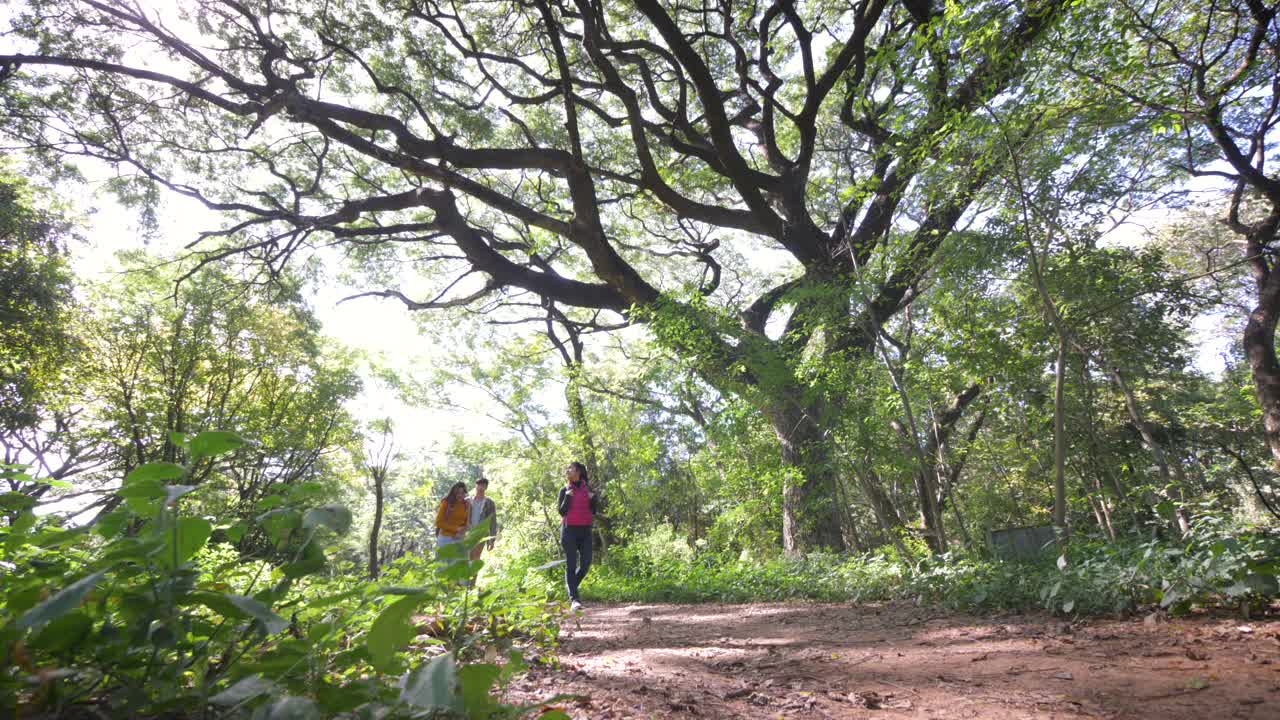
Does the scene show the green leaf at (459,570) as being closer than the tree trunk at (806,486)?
Yes

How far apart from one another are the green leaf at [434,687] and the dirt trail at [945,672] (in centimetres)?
109

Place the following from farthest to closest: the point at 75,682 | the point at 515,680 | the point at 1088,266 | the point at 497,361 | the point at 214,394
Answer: the point at 497,361 → the point at 214,394 → the point at 1088,266 → the point at 515,680 → the point at 75,682

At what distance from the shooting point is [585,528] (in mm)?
5734

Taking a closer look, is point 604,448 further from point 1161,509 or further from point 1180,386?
point 1180,386

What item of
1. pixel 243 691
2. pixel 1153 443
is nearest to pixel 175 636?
pixel 243 691

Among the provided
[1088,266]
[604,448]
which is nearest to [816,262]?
[1088,266]

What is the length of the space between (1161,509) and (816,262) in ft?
13.2

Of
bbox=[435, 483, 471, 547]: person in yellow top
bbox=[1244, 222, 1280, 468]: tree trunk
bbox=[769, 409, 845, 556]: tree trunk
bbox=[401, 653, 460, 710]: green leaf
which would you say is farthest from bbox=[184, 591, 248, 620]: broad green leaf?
bbox=[1244, 222, 1280, 468]: tree trunk

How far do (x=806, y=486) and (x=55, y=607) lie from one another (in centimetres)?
726

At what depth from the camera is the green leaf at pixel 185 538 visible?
2.83 feet

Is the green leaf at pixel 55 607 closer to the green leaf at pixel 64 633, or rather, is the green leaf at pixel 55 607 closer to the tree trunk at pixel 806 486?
the green leaf at pixel 64 633

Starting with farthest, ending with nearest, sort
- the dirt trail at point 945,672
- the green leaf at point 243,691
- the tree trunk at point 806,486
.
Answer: the tree trunk at point 806,486 < the dirt trail at point 945,672 < the green leaf at point 243,691

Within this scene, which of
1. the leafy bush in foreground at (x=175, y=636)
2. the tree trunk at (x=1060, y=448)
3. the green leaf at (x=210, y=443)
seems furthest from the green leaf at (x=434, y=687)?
the tree trunk at (x=1060, y=448)

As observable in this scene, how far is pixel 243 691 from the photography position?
77 cm
